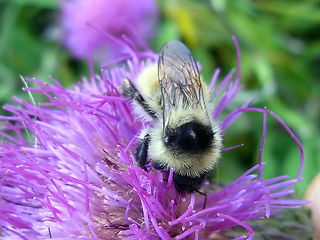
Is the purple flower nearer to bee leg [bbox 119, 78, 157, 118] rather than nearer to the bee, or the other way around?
bee leg [bbox 119, 78, 157, 118]

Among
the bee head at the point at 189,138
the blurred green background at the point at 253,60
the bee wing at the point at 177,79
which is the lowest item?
the blurred green background at the point at 253,60

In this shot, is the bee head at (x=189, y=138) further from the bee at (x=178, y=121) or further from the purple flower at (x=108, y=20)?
the purple flower at (x=108, y=20)

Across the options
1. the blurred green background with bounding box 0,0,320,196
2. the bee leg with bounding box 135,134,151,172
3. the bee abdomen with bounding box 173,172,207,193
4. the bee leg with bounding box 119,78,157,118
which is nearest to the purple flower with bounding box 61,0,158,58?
the blurred green background with bounding box 0,0,320,196

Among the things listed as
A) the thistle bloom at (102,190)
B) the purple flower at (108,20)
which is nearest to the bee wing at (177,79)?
the thistle bloom at (102,190)

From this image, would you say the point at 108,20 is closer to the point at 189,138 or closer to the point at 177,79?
the point at 177,79

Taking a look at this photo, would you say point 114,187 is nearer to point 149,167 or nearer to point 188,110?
point 149,167

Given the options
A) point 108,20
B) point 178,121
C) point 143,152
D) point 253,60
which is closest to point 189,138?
point 178,121

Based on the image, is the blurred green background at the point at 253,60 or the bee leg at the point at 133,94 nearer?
the bee leg at the point at 133,94

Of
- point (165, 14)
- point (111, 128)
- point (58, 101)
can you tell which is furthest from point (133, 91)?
point (165, 14)
